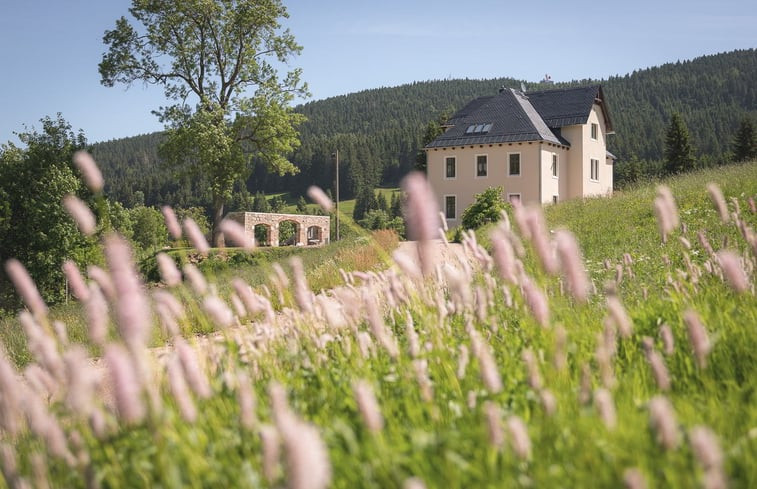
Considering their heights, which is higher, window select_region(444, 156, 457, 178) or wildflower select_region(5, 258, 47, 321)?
window select_region(444, 156, 457, 178)

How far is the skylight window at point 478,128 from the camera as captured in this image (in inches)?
1509

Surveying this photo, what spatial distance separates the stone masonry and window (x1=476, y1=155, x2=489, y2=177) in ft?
55.0

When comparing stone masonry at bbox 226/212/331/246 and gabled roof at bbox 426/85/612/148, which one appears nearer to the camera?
gabled roof at bbox 426/85/612/148

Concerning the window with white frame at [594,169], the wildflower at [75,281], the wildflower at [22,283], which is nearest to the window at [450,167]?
the window with white frame at [594,169]

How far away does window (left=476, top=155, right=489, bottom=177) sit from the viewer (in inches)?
1481

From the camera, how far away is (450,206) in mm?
38781

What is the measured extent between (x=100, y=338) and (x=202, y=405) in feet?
3.24

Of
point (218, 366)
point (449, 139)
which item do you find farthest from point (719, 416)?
point (449, 139)

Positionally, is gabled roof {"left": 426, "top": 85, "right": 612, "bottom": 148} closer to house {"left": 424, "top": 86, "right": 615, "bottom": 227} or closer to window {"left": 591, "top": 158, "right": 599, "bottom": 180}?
house {"left": 424, "top": 86, "right": 615, "bottom": 227}

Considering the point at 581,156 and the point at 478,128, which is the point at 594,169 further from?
the point at 478,128

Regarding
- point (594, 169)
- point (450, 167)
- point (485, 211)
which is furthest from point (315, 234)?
point (485, 211)

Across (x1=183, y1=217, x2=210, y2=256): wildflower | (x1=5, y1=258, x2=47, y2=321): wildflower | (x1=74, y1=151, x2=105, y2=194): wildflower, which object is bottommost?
(x1=5, y1=258, x2=47, y2=321): wildflower

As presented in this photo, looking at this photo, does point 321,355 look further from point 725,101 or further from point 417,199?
point 725,101

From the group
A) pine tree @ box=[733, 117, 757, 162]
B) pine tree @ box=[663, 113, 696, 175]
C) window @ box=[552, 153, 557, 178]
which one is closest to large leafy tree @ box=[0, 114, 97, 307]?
window @ box=[552, 153, 557, 178]
